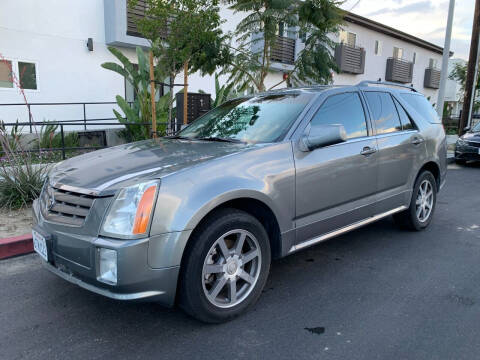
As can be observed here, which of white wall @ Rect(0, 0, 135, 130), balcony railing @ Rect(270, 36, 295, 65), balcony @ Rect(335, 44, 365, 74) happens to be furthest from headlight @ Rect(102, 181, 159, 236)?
balcony @ Rect(335, 44, 365, 74)

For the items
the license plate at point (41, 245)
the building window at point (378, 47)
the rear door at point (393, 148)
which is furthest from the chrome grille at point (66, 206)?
the building window at point (378, 47)

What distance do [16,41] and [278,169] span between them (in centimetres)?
985

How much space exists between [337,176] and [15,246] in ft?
11.1

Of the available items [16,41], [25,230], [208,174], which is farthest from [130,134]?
[208,174]

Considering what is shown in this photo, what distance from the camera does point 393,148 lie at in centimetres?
419

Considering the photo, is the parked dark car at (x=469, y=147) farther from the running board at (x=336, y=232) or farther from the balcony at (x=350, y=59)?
the balcony at (x=350, y=59)

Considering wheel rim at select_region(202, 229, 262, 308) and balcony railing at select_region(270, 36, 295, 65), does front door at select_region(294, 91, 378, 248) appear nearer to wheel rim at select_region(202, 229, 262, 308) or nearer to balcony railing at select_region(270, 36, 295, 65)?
wheel rim at select_region(202, 229, 262, 308)

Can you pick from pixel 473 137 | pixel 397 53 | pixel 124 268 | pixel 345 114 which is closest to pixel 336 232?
pixel 345 114

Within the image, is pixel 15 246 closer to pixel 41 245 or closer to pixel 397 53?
pixel 41 245

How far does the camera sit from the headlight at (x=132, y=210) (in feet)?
7.89

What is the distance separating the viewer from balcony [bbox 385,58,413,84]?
25.7 m

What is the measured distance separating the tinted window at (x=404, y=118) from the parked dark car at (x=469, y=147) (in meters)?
7.40

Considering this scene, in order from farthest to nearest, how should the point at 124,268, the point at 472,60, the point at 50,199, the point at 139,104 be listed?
the point at 472,60, the point at 139,104, the point at 50,199, the point at 124,268

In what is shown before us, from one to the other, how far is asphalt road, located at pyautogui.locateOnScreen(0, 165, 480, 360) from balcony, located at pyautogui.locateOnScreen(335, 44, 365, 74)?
19.1 meters
